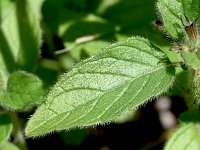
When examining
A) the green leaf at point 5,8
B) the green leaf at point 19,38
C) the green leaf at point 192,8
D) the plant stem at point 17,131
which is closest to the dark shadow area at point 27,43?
the green leaf at point 19,38

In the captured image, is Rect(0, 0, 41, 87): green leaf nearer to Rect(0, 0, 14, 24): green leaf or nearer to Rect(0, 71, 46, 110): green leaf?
Rect(0, 0, 14, 24): green leaf

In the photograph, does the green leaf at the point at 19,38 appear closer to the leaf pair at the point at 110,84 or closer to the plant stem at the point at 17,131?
the plant stem at the point at 17,131

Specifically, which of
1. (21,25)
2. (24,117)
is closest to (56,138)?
(24,117)

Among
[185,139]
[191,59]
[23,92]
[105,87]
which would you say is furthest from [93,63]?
[185,139]

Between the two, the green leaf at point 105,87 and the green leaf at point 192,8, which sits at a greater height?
the green leaf at point 192,8

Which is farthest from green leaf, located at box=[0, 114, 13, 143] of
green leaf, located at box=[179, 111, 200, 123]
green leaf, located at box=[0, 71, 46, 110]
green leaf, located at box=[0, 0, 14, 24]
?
green leaf, located at box=[179, 111, 200, 123]

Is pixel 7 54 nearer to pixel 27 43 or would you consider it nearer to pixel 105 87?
pixel 27 43

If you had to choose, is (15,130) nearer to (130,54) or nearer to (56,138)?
(56,138)
